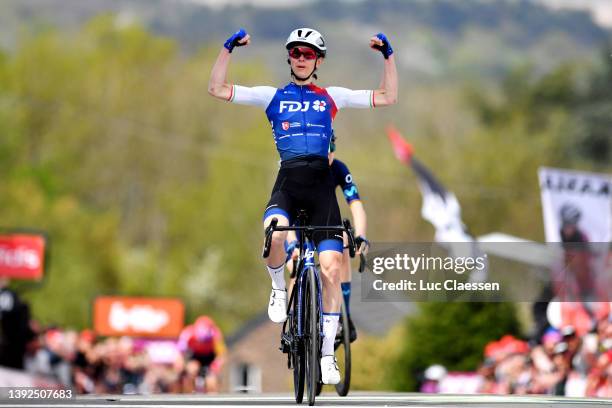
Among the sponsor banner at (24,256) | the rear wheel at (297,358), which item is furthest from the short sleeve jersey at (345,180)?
the sponsor banner at (24,256)

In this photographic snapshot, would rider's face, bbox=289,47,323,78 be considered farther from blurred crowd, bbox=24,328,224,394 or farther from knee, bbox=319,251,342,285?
blurred crowd, bbox=24,328,224,394

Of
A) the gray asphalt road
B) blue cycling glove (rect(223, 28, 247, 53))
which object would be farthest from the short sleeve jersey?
blue cycling glove (rect(223, 28, 247, 53))

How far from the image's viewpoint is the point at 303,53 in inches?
470

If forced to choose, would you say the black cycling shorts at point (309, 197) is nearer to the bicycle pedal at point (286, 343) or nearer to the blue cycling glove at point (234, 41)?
the bicycle pedal at point (286, 343)

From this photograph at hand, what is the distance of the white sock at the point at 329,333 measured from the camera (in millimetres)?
11633

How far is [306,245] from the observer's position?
38.5 ft

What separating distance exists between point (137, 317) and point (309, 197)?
45453 mm

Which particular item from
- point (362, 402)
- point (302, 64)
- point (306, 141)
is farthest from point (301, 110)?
point (362, 402)

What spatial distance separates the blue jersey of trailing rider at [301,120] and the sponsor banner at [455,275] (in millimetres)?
2665

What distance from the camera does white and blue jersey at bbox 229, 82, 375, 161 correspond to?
11.8 metres

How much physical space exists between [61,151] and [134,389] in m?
75.5

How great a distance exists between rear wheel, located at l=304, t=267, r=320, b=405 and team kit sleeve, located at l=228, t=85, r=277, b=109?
1.43 m

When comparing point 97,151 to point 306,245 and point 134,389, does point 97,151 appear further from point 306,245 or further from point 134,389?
point 306,245

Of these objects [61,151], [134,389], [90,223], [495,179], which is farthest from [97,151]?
[134,389]
